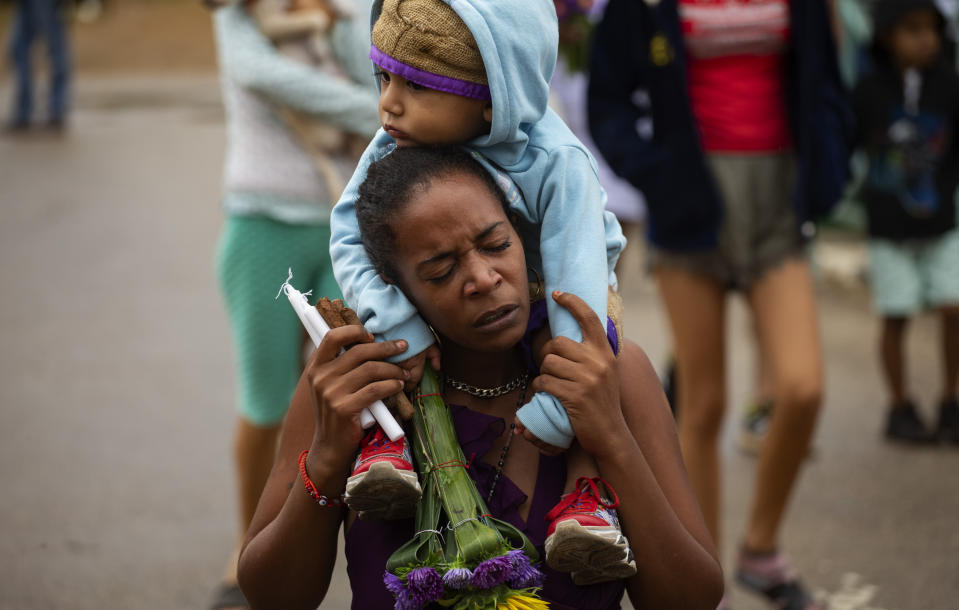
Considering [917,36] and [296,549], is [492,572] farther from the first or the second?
[917,36]

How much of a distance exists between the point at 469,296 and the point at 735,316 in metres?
5.71

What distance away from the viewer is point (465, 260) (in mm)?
1989

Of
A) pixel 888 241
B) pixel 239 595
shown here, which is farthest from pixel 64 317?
pixel 888 241

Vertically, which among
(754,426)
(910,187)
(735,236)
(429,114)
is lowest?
(754,426)

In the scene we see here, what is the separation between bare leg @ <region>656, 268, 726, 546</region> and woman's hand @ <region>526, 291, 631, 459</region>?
186 cm

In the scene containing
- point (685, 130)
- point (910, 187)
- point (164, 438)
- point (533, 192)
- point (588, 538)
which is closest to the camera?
point (588, 538)

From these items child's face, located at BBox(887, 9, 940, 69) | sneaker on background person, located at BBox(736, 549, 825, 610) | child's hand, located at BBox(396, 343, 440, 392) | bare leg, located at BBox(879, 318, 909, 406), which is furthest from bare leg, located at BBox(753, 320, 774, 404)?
child's hand, located at BBox(396, 343, 440, 392)

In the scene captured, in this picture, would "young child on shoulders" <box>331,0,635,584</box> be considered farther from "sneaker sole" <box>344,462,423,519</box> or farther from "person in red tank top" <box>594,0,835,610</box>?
"person in red tank top" <box>594,0,835,610</box>

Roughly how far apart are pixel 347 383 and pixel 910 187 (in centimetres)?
406

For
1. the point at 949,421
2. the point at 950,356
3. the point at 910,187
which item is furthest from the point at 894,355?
the point at 910,187

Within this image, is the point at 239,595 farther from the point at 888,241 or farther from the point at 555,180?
the point at 888,241

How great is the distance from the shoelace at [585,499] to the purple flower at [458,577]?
191 millimetres

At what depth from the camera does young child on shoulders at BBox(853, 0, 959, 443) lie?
5207 millimetres

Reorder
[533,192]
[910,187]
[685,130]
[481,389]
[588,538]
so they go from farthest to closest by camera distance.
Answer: [910,187] → [685,130] → [481,389] → [533,192] → [588,538]
